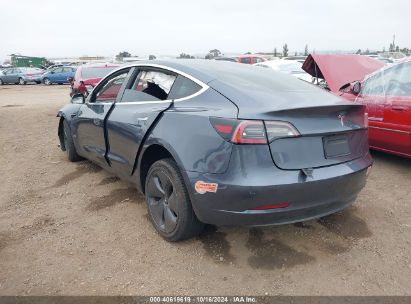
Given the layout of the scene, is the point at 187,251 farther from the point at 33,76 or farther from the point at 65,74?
the point at 33,76

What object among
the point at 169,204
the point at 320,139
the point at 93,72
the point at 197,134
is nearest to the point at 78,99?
the point at 169,204

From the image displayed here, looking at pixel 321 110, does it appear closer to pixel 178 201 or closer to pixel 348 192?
pixel 348 192

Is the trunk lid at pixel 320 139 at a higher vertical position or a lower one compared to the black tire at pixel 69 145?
higher

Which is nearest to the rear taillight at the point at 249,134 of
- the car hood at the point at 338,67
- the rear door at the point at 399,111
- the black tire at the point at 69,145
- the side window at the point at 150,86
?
the side window at the point at 150,86

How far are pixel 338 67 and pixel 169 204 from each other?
469 centimetres

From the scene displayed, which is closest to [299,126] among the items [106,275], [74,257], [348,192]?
[348,192]

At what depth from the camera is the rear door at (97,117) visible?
3982 mm

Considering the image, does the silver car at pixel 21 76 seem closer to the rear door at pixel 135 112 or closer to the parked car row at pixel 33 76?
the parked car row at pixel 33 76

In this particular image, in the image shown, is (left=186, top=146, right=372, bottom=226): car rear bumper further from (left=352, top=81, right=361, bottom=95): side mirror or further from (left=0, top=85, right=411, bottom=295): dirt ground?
(left=352, top=81, right=361, bottom=95): side mirror

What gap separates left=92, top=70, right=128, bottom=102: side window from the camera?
396 cm

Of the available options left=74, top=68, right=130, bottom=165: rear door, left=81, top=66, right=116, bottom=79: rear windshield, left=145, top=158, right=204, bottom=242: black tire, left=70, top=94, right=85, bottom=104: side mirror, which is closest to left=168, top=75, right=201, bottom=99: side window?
left=145, top=158, right=204, bottom=242: black tire

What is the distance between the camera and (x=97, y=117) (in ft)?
13.5

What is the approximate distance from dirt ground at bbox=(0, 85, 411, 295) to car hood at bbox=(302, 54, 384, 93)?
2392 millimetres

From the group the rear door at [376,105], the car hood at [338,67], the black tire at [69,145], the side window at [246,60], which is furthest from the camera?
the side window at [246,60]
